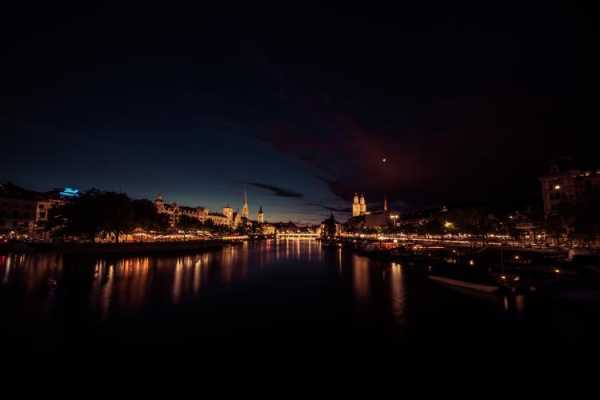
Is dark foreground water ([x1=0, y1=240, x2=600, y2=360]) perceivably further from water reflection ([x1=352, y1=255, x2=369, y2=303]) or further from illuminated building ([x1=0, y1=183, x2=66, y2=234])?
illuminated building ([x1=0, y1=183, x2=66, y2=234])

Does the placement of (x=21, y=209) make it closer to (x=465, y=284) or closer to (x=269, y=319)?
(x=269, y=319)

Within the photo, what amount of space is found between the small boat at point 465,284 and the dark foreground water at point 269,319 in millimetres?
1417

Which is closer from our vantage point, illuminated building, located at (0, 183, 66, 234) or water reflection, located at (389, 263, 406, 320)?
water reflection, located at (389, 263, 406, 320)

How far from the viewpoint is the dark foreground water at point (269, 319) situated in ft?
56.0

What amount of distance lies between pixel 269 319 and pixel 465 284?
74.3ft

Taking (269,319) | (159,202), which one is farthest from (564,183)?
(159,202)

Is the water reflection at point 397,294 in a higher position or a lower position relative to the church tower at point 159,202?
lower

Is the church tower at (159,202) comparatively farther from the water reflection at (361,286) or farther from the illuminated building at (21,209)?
the water reflection at (361,286)

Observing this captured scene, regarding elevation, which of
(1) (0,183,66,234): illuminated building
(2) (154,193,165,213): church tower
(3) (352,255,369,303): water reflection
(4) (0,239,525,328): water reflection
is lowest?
(3) (352,255,369,303): water reflection

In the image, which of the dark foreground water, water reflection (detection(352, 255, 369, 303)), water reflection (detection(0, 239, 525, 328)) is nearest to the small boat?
the dark foreground water

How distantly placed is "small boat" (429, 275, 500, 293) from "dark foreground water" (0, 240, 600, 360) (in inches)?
55.8

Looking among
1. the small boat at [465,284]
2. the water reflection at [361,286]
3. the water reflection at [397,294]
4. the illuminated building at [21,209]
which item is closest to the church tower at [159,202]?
the illuminated building at [21,209]

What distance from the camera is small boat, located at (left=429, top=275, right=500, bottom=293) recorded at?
1151 inches

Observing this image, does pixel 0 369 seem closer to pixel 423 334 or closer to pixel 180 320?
pixel 180 320
